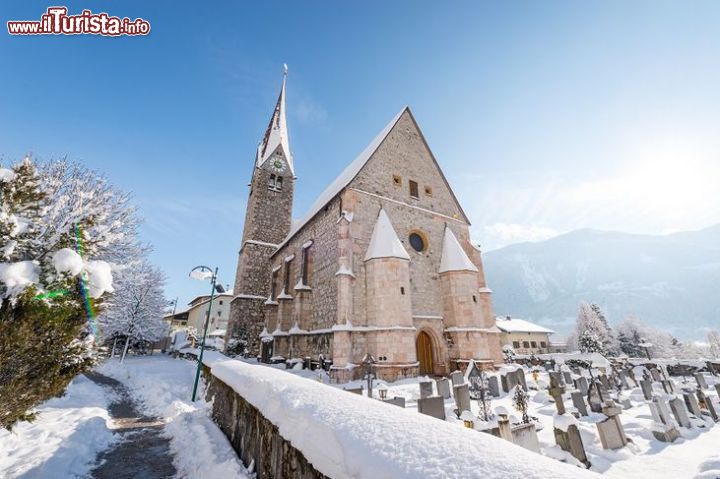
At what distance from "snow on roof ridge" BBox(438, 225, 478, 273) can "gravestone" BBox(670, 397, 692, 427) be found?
859cm

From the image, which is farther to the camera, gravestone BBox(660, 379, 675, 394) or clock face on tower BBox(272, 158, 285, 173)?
clock face on tower BBox(272, 158, 285, 173)

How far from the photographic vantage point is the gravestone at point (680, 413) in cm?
703

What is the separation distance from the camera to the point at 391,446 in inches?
66.1

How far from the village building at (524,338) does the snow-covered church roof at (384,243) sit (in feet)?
126

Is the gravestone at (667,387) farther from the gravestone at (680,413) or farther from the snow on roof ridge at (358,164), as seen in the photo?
the snow on roof ridge at (358,164)

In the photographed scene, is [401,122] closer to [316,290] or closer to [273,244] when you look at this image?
[316,290]

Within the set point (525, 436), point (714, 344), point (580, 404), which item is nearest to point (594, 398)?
point (580, 404)

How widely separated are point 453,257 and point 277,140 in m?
23.9

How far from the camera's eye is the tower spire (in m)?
30.4

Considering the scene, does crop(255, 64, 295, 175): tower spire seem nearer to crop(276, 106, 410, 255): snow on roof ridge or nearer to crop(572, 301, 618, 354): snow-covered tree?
crop(276, 106, 410, 255): snow on roof ridge

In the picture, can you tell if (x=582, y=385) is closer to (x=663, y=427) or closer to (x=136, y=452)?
(x=663, y=427)

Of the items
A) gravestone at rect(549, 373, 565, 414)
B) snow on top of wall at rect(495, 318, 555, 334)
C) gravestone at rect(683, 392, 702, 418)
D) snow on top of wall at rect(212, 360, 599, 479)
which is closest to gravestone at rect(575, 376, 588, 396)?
gravestone at rect(683, 392, 702, 418)

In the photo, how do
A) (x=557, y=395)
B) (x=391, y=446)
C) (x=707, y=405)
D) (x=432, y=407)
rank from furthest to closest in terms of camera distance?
(x=707, y=405) → (x=557, y=395) → (x=432, y=407) → (x=391, y=446)

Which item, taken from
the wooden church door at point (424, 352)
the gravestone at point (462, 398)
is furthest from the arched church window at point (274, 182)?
the gravestone at point (462, 398)
